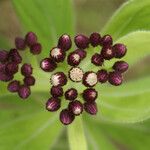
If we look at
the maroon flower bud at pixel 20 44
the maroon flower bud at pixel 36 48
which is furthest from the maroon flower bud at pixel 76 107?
the maroon flower bud at pixel 20 44

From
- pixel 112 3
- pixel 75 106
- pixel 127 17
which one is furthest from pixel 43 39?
pixel 112 3

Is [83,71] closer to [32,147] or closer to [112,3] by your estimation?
[32,147]

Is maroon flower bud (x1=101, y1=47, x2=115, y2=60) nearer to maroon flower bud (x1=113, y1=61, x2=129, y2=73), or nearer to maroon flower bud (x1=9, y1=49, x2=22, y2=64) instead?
maroon flower bud (x1=113, y1=61, x2=129, y2=73)

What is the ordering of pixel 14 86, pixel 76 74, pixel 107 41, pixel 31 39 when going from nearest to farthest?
pixel 76 74, pixel 107 41, pixel 14 86, pixel 31 39

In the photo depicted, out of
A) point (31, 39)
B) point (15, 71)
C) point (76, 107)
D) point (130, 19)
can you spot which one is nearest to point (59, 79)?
point (76, 107)

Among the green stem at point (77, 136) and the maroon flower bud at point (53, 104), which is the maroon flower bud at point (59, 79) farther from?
the green stem at point (77, 136)

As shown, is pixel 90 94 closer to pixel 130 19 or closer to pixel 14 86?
pixel 14 86
